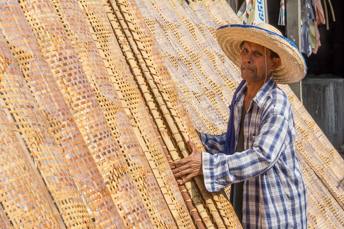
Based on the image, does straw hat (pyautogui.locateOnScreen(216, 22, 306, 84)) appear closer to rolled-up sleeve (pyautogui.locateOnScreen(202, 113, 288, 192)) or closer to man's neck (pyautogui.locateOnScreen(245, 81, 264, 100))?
man's neck (pyautogui.locateOnScreen(245, 81, 264, 100))

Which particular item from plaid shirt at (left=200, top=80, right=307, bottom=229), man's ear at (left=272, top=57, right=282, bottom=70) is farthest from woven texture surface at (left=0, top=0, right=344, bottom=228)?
man's ear at (left=272, top=57, right=282, bottom=70)

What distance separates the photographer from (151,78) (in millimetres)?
3188

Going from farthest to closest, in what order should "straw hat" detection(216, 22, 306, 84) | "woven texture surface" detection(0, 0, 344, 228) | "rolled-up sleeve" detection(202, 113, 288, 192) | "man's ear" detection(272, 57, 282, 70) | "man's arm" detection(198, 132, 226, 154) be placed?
1. "man's arm" detection(198, 132, 226, 154)
2. "man's ear" detection(272, 57, 282, 70)
3. "straw hat" detection(216, 22, 306, 84)
4. "rolled-up sleeve" detection(202, 113, 288, 192)
5. "woven texture surface" detection(0, 0, 344, 228)

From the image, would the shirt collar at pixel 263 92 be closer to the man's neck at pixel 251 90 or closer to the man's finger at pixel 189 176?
the man's neck at pixel 251 90

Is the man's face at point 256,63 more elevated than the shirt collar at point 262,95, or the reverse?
the man's face at point 256,63

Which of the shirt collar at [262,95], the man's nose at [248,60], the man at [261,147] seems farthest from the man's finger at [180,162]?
the man's nose at [248,60]

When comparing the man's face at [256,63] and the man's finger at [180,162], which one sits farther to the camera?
the man's face at [256,63]

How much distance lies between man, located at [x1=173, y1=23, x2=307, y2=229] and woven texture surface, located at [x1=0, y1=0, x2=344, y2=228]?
0.12 metres

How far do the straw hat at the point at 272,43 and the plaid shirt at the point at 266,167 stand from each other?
0.38 ft

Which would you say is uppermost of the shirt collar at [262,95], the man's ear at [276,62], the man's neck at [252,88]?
the man's ear at [276,62]

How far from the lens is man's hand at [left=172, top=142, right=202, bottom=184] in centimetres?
298

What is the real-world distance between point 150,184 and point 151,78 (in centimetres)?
59

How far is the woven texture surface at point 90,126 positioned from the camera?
2258mm

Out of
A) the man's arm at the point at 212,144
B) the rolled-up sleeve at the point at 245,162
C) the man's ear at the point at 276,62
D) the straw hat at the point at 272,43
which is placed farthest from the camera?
the man's arm at the point at 212,144
